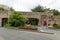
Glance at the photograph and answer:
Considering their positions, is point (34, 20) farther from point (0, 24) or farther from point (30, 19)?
point (0, 24)

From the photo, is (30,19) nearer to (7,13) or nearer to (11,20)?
(7,13)

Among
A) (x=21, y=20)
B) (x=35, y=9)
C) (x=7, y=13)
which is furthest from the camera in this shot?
(x=35, y=9)

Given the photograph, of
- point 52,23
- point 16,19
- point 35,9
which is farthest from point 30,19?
point 35,9

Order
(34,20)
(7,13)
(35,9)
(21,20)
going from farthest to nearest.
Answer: (35,9) → (34,20) → (7,13) → (21,20)

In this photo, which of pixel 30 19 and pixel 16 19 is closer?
pixel 16 19

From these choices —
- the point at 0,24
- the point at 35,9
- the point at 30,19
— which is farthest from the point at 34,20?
the point at 35,9

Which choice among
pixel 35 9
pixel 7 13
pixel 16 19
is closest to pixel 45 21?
pixel 7 13

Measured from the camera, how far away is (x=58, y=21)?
235 feet

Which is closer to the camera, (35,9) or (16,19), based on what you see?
(16,19)

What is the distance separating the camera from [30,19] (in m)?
75.1

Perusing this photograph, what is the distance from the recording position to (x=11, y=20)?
56.7 metres

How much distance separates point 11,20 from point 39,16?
55.4ft

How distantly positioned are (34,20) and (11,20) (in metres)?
18.9

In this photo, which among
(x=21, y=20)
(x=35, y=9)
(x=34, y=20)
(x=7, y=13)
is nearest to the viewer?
(x=21, y=20)
